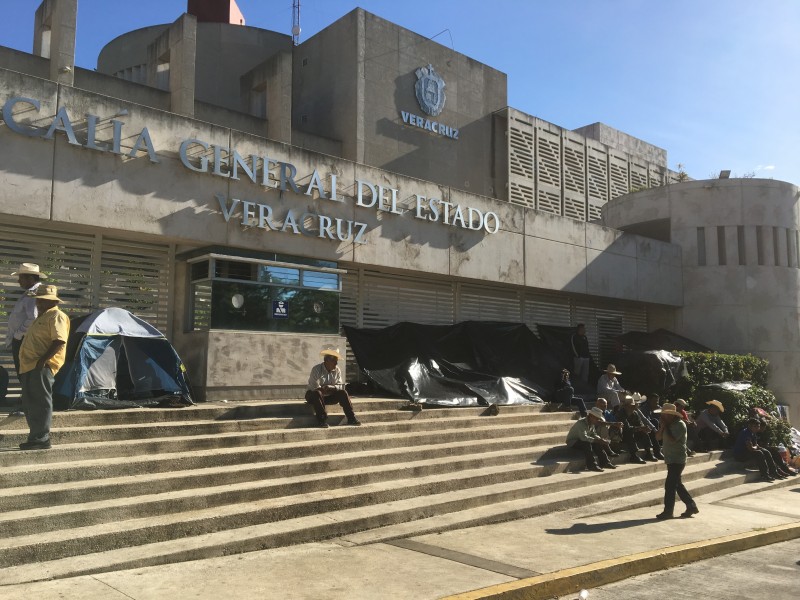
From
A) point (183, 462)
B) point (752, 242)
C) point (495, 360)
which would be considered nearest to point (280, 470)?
point (183, 462)

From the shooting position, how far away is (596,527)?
8570 mm

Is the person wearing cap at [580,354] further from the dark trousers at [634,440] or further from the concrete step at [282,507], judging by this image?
the concrete step at [282,507]

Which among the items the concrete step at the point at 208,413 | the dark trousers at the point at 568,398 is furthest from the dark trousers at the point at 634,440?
the concrete step at the point at 208,413

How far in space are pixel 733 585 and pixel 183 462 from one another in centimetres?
589

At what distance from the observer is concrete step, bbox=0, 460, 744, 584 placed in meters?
6.01

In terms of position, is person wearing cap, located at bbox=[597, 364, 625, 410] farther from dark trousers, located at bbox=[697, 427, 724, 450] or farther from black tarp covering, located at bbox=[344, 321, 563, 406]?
dark trousers, located at bbox=[697, 427, 724, 450]

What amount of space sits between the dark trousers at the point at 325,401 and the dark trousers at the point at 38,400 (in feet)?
12.3

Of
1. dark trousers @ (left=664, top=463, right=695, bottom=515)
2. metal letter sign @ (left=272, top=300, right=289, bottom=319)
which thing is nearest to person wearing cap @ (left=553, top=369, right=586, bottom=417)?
dark trousers @ (left=664, top=463, right=695, bottom=515)

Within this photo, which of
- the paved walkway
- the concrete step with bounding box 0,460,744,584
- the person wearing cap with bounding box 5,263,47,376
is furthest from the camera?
the person wearing cap with bounding box 5,263,47,376

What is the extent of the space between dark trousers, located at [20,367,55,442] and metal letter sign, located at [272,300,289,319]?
531 centimetres

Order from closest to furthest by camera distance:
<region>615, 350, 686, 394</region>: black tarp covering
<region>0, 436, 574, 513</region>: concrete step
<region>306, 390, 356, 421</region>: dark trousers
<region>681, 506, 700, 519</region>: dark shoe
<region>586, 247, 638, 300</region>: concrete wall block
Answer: <region>0, 436, 574, 513</region>: concrete step → <region>681, 506, 700, 519</region>: dark shoe → <region>306, 390, 356, 421</region>: dark trousers → <region>615, 350, 686, 394</region>: black tarp covering → <region>586, 247, 638, 300</region>: concrete wall block

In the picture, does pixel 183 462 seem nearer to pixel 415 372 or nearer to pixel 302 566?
pixel 302 566

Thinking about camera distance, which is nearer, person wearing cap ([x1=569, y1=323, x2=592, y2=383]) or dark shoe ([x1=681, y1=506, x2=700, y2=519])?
dark shoe ([x1=681, y1=506, x2=700, y2=519])

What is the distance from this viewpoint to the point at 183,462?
813cm
